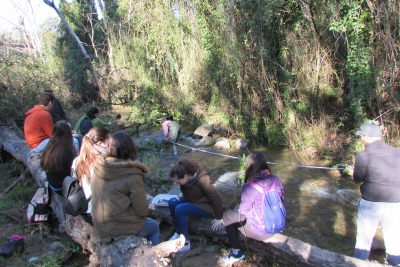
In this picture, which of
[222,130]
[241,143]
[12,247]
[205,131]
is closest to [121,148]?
[12,247]

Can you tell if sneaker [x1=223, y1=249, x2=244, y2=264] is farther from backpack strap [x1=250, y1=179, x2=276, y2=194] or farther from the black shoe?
the black shoe

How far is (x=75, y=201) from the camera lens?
3373 millimetres

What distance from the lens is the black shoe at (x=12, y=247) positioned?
142 inches

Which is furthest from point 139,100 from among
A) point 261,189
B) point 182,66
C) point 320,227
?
point 261,189

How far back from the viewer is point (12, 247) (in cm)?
367

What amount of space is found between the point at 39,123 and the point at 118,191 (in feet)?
10.3

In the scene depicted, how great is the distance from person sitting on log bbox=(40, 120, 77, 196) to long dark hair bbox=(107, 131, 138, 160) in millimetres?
1339

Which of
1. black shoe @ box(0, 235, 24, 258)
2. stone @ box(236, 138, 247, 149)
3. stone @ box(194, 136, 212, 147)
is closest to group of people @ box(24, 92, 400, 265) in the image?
black shoe @ box(0, 235, 24, 258)

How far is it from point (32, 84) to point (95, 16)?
14294mm

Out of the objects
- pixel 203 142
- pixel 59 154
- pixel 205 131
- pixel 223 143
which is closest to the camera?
pixel 59 154

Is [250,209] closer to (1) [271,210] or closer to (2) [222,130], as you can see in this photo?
(1) [271,210]

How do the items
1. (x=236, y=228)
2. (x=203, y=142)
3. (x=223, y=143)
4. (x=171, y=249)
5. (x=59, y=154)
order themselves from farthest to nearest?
(x=203, y=142) → (x=223, y=143) → (x=59, y=154) → (x=236, y=228) → (x=171, y=249)

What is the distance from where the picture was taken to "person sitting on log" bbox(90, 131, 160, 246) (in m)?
2.78

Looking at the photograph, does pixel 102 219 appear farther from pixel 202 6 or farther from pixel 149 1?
pixel 149 1
